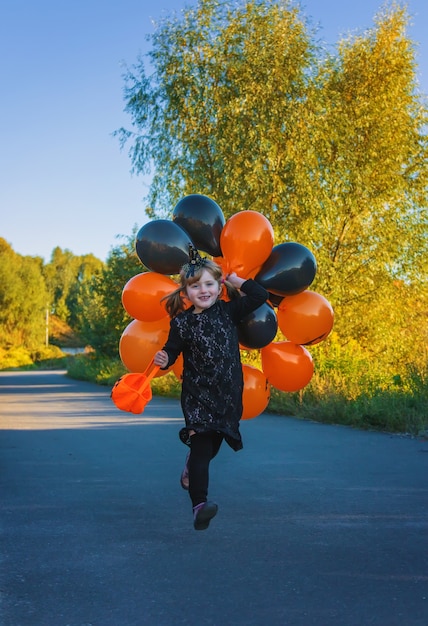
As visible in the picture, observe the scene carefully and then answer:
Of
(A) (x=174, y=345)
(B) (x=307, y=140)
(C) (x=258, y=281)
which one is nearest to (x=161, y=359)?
(A) (x=174, y=345)

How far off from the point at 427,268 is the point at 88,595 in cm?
1531

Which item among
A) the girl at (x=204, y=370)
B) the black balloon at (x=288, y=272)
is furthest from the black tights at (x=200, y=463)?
the black balloon at (x=288, y=272)

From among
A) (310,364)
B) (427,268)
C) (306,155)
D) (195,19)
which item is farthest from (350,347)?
(310,364)

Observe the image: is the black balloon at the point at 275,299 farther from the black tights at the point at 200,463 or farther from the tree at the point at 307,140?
the tree at the point at 307,140

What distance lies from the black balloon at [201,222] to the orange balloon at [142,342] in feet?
2.21

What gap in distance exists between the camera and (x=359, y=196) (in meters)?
17.5

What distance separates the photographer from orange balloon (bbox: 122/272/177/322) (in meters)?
5.27

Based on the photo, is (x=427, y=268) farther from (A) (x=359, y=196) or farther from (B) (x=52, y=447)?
(B) (x=52, y=447)

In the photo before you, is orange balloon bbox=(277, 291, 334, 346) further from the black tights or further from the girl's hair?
the black tights

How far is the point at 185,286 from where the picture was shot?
4.57 meters

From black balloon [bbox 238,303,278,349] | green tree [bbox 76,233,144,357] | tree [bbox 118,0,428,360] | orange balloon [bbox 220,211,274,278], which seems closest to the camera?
black balloon [bbox 238,303,278,349]

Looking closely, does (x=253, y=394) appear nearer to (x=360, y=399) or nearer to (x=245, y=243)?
(x=245, y=243)

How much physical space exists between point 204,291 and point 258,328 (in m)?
0.74

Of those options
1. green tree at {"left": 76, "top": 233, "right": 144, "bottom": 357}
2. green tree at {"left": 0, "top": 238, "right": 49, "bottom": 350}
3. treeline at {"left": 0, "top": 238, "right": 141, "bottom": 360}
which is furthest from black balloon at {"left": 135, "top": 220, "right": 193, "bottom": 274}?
green tree at {"left": 0, "top": 238, "right": 49, "bottom": 350}
